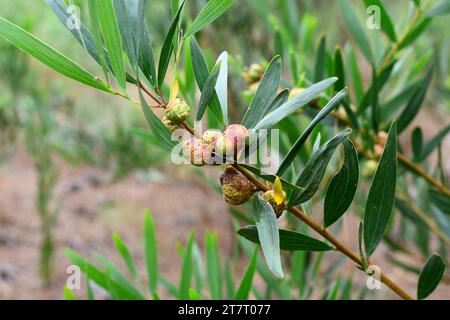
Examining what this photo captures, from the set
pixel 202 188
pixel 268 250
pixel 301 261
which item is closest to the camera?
pixel 268 250

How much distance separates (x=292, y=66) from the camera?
0.64 meters

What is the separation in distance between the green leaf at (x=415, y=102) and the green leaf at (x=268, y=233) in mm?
328

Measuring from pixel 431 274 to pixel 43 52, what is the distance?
12.6 inches

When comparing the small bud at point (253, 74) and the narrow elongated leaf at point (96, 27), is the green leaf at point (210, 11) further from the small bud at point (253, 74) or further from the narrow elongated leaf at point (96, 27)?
the small bud at point (253, 74)

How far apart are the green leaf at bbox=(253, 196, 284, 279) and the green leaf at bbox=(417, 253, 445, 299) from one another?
14cm

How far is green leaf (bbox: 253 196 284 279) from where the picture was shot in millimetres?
333

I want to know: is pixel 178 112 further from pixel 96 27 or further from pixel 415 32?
pixel 415 32

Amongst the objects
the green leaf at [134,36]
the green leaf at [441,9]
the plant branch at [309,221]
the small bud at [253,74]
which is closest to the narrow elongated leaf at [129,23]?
the green leaf at [134,36]

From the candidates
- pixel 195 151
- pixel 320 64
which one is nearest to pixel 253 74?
pixel 320 64

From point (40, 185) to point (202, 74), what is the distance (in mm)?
1284

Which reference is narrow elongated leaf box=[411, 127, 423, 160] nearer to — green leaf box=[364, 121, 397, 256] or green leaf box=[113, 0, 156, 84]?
green leaf box=[364, 121, 397, 256]

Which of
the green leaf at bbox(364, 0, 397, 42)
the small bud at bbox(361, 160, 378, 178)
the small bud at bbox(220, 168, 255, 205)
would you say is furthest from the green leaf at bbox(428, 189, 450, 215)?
the small bud at bbox(220, 168, 255, 205)
